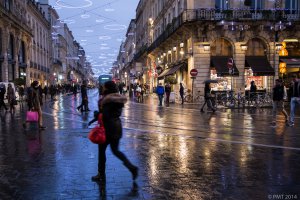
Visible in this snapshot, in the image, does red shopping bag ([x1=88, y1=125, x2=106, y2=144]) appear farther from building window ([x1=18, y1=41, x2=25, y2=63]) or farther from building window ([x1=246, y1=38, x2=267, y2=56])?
building window ([x1=18, y1=41, x2=25, y2=63])

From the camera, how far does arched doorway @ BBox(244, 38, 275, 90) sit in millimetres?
30000

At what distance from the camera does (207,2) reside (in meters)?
30.0

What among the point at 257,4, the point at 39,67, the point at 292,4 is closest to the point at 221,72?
the point at 257,4

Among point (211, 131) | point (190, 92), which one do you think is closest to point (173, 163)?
point (211, 131)

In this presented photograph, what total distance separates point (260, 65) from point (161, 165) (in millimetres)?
25091

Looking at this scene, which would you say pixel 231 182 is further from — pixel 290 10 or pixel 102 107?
pixel 290 10

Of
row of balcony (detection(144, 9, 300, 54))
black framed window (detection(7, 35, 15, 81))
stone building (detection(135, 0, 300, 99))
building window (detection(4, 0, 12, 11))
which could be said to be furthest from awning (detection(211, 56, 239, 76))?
building window (detection(4, 0, 12, 11))

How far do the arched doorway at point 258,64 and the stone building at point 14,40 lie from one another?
Answer: 27263mm

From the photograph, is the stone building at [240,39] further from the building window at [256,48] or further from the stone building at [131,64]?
the stone building at [131,64]

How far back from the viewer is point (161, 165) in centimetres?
721

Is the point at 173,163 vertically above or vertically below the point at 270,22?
below

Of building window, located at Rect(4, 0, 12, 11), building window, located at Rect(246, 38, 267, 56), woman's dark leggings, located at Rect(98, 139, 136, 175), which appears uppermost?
building window, located at Rect(4, 0, 12, 11)

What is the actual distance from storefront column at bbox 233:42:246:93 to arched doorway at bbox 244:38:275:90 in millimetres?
425

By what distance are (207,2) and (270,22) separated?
5.40 metres
